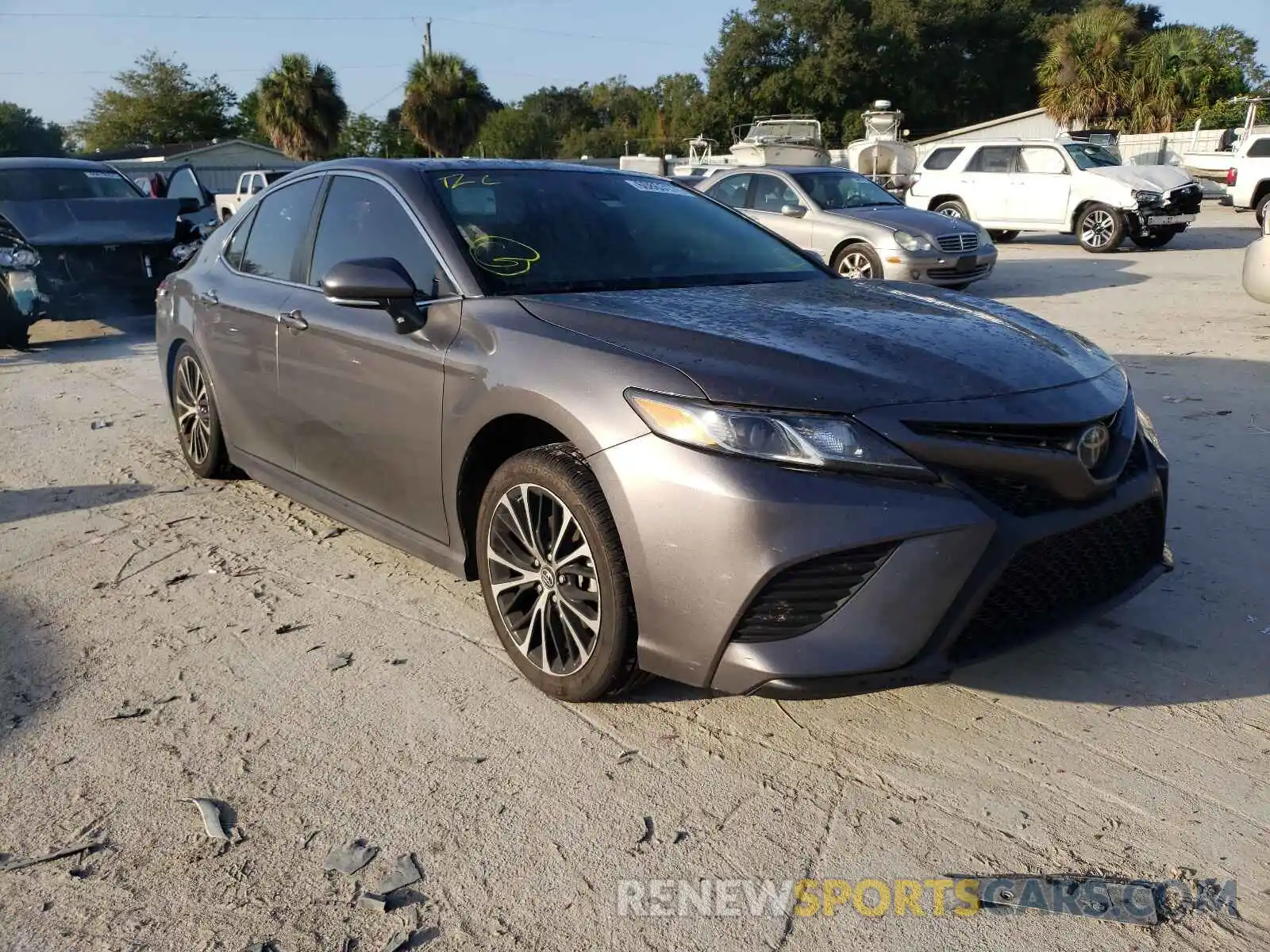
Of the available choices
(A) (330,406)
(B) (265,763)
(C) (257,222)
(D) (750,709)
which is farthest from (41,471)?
(D) (750,709)

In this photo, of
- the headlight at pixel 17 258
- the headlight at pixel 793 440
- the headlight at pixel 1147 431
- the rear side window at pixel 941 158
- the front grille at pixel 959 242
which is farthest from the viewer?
the rear side window at pixel 941 158

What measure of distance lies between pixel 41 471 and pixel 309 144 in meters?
40.8

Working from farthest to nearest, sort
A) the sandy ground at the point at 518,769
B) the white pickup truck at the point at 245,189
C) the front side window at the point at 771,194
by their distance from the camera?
the white pickup truck at the point at 245,189 → the front side window at the point at 771,194 → the sandy ground at the point at 518,769

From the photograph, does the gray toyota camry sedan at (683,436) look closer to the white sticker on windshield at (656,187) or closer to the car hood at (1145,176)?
the white sticker on windshield at (656,187)

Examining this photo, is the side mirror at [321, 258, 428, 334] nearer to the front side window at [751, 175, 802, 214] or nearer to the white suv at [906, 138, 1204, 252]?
the front side window at [751, 175, 802, 214]

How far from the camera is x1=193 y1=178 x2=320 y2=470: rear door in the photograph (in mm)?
4281

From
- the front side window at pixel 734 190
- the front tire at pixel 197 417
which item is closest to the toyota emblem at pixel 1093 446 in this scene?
the front tire at pixel 197 417

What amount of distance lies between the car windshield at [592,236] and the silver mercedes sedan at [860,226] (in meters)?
6.89

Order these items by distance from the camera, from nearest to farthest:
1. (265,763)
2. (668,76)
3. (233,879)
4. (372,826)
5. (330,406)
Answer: (233,879)
(372,826)
(265,763)
(330,406)
(668,76)

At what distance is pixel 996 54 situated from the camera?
188 feet

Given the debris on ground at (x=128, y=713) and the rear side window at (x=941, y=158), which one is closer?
the debris on ground at (x=128, y=713)

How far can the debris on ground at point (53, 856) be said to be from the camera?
2.40m

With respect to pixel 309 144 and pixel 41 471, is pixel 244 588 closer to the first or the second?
pixel 41 471

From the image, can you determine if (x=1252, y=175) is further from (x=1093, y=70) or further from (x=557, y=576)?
(x=1093, y=70)
